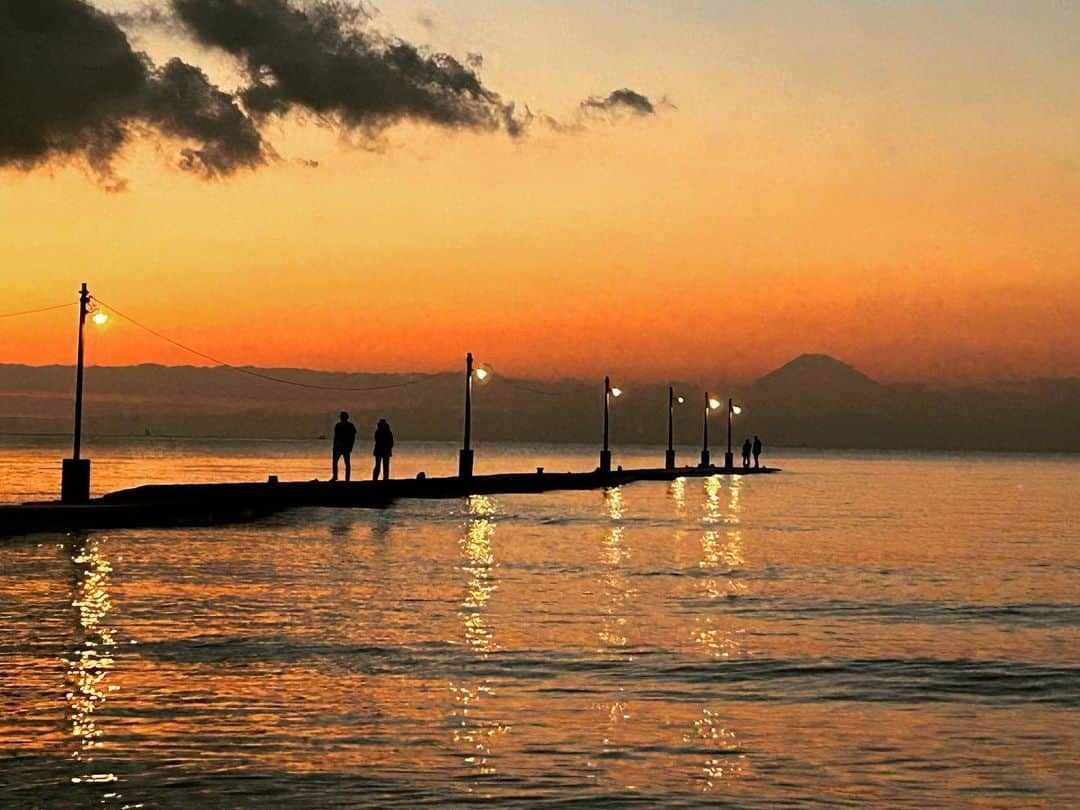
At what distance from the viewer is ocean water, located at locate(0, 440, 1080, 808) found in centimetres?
1212

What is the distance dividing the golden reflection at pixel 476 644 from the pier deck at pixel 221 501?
878 cm

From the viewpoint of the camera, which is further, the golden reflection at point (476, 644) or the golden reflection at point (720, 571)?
the golden reflection at point (720, 571)

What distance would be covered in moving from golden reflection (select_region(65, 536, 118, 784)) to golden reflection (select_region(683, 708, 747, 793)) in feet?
15.8

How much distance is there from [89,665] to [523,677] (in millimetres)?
4981

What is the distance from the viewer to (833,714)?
51.0 ft

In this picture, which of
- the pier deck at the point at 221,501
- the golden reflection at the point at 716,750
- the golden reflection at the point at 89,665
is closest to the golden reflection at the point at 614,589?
the golden reflection at the point at 716,750

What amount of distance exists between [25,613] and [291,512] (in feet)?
95.7

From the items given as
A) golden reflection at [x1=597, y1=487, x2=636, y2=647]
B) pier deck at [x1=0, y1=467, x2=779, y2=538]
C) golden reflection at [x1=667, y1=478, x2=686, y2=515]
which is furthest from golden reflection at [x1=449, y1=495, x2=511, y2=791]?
golden reflection at [x1=667, y1=478, x2=686, y2=515]

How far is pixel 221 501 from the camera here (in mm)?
50188

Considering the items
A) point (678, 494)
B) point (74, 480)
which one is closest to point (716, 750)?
point (74, 480)

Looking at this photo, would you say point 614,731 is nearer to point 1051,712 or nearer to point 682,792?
point 682,792

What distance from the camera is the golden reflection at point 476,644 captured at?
1335 cm

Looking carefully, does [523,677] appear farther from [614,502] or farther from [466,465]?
[466,465]

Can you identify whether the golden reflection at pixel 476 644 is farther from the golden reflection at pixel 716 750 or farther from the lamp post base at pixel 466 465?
the lamp post base at pixel 466 465
